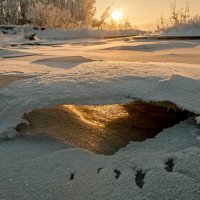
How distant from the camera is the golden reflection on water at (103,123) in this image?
1302 millimetres

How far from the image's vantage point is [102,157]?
115 cm

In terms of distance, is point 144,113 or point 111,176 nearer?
point 111,176

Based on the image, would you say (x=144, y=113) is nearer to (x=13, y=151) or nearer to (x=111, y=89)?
(x=111, y=89)

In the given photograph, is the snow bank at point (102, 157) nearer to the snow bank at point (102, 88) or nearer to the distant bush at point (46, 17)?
the snow bank at point (102, 88)

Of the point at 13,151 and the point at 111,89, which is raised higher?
the point at 111,89

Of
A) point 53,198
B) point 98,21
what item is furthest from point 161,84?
point 98,21

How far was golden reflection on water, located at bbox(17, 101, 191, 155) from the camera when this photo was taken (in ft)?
4.27

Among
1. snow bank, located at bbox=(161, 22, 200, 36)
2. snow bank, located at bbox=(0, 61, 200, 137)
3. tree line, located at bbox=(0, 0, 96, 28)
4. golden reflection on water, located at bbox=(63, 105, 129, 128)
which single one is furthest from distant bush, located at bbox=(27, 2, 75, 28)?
golden reflection on water, located at bbox=(63, 105, 129, 128)

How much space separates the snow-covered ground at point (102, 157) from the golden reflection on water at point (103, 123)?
0.05 meters

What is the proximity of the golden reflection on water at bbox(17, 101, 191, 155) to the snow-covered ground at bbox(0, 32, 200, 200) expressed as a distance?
5cm

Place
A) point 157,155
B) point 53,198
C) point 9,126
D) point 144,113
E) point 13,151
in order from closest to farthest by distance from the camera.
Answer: point 53,198 → point 157,155 → point 13,151 → point 9,126 → point 144,113

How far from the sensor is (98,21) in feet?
45.4

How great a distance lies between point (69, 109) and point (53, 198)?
61cm

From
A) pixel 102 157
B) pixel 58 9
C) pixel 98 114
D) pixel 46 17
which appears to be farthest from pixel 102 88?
pixel 58 9
